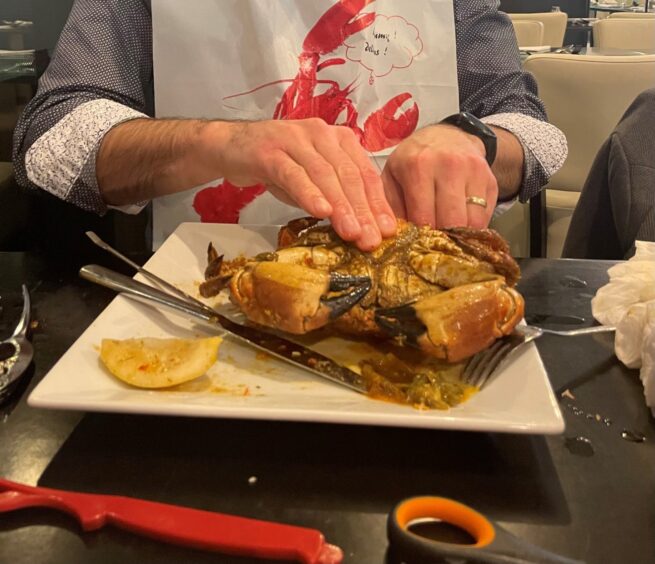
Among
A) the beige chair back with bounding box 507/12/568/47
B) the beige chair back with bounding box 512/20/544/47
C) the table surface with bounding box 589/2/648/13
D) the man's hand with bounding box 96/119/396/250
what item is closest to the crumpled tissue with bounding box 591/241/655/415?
the man's hand with bounding box 96/119/396/250

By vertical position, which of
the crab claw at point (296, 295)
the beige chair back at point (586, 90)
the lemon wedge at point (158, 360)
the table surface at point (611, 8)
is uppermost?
the crab claw at point (296, 295)

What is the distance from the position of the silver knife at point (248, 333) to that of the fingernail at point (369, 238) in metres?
0.19

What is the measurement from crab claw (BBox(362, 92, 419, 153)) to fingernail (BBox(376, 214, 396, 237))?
0.78 m

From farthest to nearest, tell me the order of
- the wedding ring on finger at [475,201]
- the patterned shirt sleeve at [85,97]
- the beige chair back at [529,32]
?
1. the beige chair back at [529,32]
2. the patterned shirt sleeve at [85,97]
3. the wedding ring on finger at [475,201]

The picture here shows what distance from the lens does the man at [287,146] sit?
1.15 metres

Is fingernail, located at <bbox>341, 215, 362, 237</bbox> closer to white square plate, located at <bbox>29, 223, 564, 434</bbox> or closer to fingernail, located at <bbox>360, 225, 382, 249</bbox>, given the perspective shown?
fingernail, located at <bbox>360, 225, 382, 249</bbox>

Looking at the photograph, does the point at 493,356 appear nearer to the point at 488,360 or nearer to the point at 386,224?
the point at 488,360

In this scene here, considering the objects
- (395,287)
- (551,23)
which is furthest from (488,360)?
(551,23)

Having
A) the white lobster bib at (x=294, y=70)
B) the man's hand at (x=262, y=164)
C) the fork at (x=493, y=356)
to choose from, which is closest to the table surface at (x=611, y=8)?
the white lobster bib at (x=294, y=70)

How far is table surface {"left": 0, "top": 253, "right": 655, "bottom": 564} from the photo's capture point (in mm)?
670

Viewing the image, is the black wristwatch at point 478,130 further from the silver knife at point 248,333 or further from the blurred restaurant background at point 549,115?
the blurred restaurant background at point 549,115

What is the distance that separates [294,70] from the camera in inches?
69.5

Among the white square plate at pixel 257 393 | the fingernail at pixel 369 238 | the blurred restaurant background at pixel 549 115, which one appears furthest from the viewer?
the blurred restaurant background at pixel 549 115

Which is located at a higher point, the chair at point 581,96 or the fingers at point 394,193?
the fingers at point 394,193
